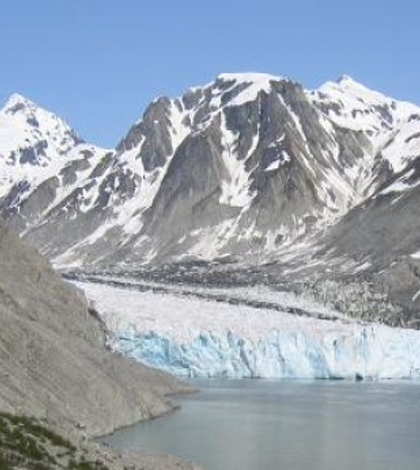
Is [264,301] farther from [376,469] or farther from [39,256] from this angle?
[376,469]

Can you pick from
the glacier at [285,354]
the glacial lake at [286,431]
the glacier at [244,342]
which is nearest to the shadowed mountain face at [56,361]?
the glacial lake at [286,431]

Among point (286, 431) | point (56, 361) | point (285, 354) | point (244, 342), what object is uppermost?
point (244, 342)

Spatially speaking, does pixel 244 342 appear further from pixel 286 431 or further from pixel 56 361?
pixel 56 361

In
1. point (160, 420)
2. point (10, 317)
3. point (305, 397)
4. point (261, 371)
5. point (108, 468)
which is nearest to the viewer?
point (108, 468)

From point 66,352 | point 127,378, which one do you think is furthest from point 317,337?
point 66,352

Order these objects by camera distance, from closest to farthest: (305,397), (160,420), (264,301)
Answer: (160,420), (305,397), (264,301)

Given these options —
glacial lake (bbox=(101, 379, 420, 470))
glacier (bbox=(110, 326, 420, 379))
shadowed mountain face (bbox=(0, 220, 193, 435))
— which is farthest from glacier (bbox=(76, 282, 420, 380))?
shadowed mountain face (bbox=(0, 220, 193, 435))

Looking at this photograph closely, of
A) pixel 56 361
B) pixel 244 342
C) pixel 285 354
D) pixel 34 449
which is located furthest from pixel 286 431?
pixel 285 354
